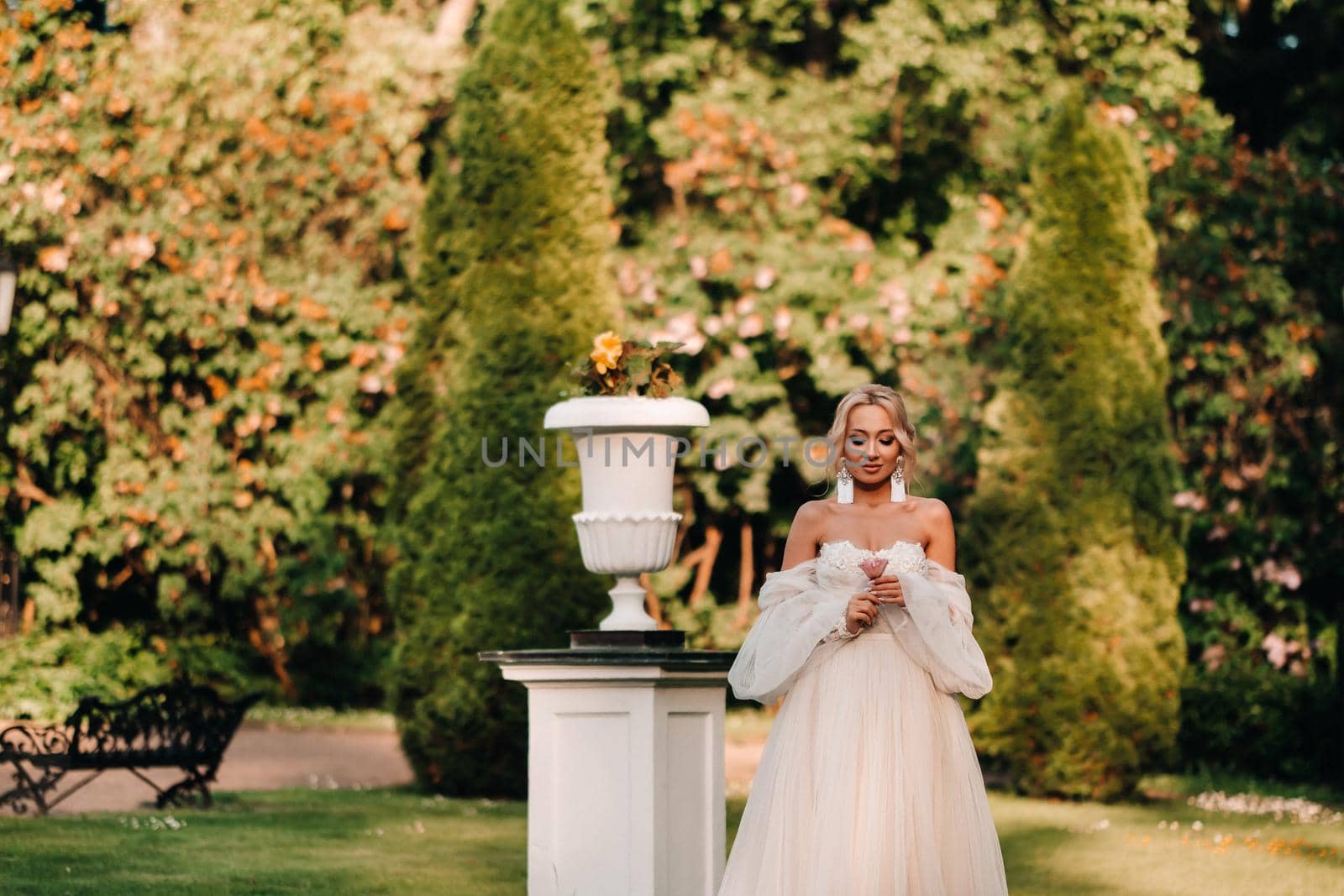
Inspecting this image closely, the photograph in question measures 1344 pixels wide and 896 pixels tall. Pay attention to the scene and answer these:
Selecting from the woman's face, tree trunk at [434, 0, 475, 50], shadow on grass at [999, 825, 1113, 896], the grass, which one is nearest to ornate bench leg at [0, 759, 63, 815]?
the grass

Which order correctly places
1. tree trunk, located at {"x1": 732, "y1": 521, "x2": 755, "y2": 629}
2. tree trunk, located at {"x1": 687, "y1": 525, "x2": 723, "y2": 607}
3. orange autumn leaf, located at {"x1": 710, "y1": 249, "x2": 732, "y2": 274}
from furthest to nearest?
tree trunk, located at {"x1": 687, "y1": 525, "x2": 723, "y2": 607} → tree trunk, located at {"x1": 732, "y1": 521, "x2": 755, "y2": 629} → orange autumn leaf, located at {"x1": 710, "y1": 249, "x2": 732, "y2": 274}

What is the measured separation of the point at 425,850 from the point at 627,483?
7.84 feet

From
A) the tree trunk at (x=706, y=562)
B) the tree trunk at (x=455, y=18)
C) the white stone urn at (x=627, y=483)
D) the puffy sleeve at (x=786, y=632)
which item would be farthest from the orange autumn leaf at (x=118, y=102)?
the puffy sleeve at (x=786, y=632)

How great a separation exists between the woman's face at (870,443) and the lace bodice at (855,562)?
196 mm

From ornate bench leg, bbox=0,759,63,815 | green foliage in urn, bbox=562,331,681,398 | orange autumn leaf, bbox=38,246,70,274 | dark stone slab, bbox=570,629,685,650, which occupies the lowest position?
ornate bench leg, bbox=0,759,63,815

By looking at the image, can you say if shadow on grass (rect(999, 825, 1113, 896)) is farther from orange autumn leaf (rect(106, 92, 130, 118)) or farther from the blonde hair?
orange autumn leaf (rect(106, 92, 130, 118))

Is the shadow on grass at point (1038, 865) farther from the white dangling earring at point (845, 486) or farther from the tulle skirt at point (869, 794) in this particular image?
the white dangling earring at point (845, 486)

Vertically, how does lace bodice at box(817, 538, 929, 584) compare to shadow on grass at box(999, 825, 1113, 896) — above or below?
above

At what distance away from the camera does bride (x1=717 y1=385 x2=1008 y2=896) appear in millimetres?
4371

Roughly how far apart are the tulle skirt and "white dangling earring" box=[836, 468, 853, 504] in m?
0.38

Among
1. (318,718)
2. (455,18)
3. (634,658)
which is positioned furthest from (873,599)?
(455,18)

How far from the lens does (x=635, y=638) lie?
6.20 m

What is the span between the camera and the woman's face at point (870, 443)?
4539 mm

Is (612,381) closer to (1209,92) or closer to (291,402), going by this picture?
(291,402)
